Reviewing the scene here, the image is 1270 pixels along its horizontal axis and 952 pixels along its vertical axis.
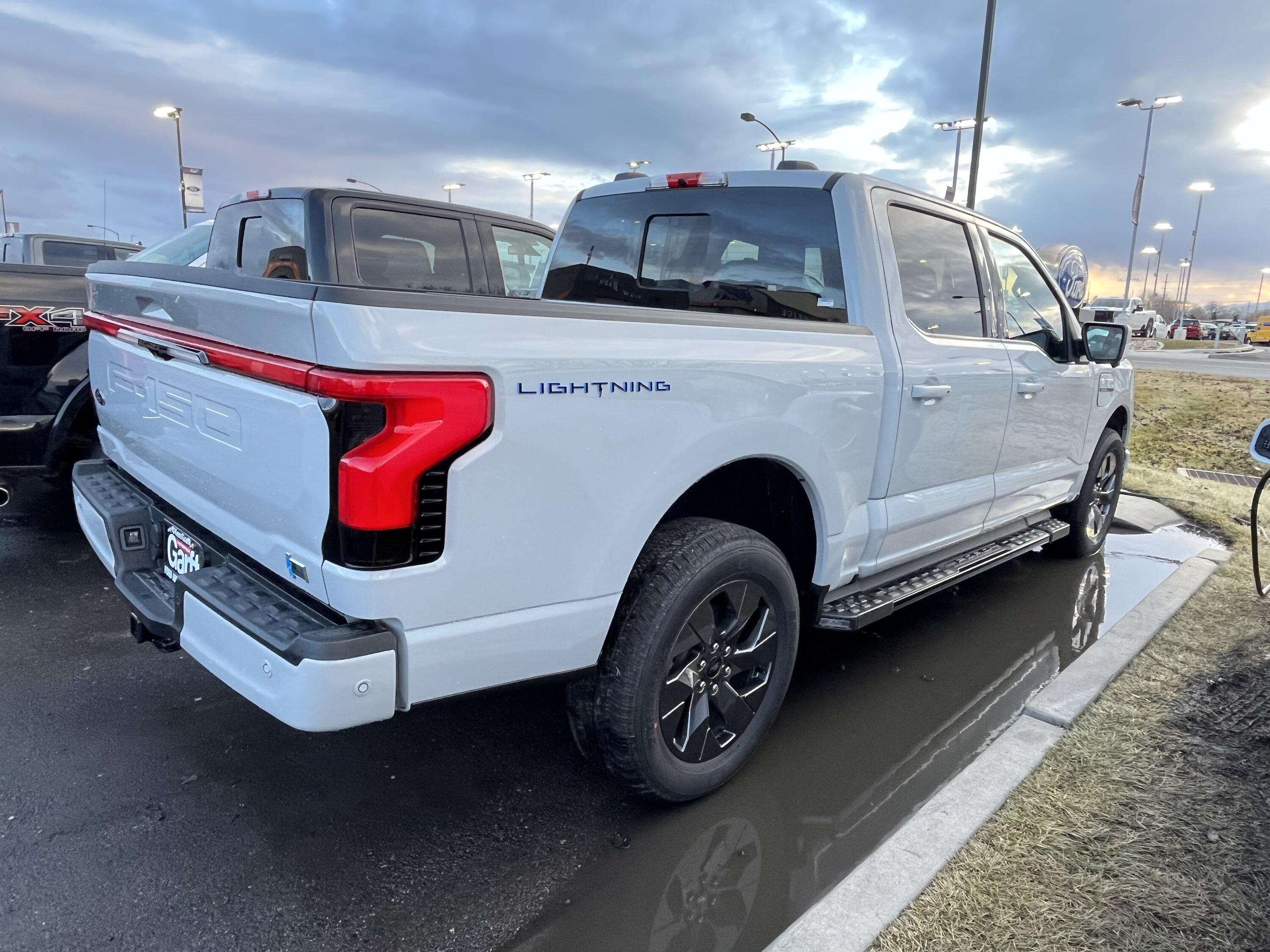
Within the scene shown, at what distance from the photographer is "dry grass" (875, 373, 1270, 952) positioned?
2.20 m

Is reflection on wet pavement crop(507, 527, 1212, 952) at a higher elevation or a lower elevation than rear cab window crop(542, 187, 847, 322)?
lower

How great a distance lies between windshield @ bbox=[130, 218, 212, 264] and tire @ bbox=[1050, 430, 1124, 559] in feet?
19.0

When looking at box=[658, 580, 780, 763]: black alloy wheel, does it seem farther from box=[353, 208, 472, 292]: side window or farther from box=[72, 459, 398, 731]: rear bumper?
box=[353, 208, 472, 292]: side window

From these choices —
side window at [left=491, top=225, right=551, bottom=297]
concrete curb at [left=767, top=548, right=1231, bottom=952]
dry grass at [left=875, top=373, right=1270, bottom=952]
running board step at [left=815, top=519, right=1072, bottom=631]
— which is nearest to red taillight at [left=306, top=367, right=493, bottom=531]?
concrete curb at [left=767, top=548, right=1231, bottom=952]

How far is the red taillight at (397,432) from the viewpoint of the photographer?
186 cm

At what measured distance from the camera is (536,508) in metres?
2.10

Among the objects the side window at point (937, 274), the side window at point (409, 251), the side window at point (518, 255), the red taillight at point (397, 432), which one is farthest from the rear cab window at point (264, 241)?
the red taillight at point (397, 432)

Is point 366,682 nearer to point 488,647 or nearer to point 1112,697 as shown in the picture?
point 488,647

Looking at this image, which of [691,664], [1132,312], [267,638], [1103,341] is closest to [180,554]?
[267,638]

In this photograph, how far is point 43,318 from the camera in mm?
4484

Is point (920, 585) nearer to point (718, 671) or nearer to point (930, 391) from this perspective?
point (930, 391)

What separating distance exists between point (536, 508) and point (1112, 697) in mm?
2650

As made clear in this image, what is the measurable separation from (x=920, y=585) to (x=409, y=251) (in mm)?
3712

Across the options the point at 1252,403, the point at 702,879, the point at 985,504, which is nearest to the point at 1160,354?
the point at 1252,403
